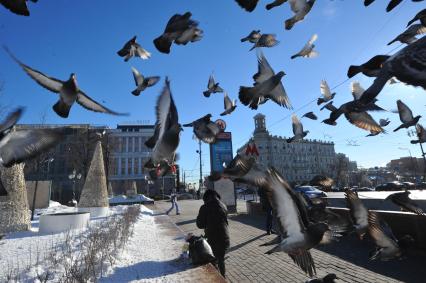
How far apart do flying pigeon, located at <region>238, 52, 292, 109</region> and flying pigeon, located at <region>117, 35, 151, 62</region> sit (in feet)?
4.52

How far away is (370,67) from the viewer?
1.99 metres

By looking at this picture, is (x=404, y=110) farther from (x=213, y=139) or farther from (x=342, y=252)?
(x=342, y=252)

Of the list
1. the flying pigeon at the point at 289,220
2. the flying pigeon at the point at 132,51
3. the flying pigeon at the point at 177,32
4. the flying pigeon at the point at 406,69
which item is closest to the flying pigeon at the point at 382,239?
the flying pigeon at the point at 289,220

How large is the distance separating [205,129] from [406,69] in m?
1.54

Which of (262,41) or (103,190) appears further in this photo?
(103,190)

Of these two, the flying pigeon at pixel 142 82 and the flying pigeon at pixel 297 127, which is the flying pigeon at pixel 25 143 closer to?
the flying pigeon at pixel 142 82

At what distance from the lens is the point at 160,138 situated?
7.61ft

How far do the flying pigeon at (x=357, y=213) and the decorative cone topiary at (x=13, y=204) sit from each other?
45.8 ft

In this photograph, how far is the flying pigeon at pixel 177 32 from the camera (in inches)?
106

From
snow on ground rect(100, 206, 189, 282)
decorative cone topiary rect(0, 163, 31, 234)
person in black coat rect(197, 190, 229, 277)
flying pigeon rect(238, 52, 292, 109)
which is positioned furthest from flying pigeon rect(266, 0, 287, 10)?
decorative cone topiary rect(0, 163, 31, 234)

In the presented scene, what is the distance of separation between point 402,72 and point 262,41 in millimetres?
2613

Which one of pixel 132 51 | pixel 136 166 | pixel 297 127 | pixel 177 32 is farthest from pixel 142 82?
pixel 136 166

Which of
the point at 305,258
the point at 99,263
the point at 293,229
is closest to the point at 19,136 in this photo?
the point at 293,229

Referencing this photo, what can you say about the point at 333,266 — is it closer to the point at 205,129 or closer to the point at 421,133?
the point at 421,133
